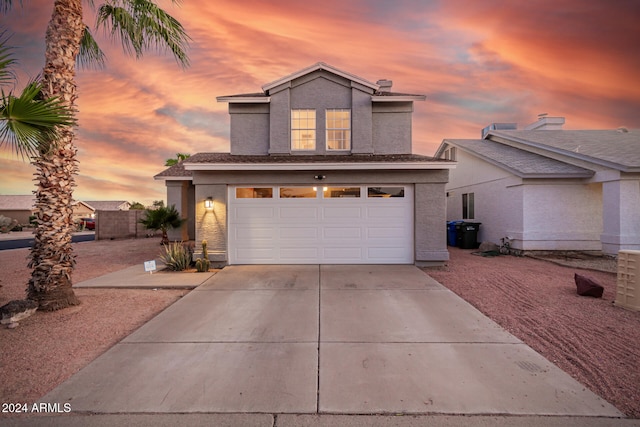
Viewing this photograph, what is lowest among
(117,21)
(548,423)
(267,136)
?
(548,423)

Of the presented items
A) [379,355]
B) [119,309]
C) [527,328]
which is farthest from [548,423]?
[119,309]

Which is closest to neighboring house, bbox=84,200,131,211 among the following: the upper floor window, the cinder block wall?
the cinder block wall

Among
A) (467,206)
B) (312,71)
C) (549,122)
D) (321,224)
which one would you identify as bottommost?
(321,224)

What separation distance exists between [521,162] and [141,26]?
13883 mm

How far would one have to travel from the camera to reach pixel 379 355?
351cm

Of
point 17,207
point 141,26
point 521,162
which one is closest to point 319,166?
point 141,26

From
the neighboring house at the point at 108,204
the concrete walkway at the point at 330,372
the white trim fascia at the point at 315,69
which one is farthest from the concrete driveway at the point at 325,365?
the neighboring house at the point at 108,204

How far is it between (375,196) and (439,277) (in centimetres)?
306

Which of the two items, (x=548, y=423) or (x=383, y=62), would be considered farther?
(x=383, y=62)

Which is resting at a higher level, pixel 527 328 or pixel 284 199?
pixel 284 199

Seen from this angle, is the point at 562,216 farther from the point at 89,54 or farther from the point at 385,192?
the point at 89,54

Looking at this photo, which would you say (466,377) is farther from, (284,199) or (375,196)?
(284,199)

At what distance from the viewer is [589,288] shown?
5.70 meters

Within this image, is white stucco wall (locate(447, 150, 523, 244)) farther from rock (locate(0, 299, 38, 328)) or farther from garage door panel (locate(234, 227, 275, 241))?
rock (locate(0, 299, 38, 328))
